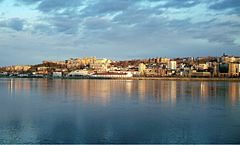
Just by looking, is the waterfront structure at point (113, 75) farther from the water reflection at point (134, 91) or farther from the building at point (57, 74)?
the water reflection at point (134, 91)

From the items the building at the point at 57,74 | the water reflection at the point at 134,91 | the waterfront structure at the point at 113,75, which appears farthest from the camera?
the building at the point at 57,74

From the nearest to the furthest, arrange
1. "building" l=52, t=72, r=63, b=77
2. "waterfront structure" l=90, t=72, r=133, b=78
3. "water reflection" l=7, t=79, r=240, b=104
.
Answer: "water reflection" l=7, t=79, r=240, b=104
"waterfront structure" l=90, t=72, r=133, b=78
"building" l=52, t=72, r=63, b=77

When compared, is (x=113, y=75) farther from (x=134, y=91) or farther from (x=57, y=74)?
(x=134, y=91)

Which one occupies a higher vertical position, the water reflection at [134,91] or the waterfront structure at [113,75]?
the water reflection at [134,91]

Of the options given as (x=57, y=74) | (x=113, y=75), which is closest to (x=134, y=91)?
(x=113, y=75)

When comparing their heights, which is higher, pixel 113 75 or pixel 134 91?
pixel 134 91

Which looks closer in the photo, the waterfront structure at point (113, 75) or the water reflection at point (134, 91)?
the water reflection at point (134, 91)

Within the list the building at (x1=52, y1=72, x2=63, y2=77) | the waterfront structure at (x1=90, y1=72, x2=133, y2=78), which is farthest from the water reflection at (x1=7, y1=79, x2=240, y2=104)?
the building at (x1=52, y1=72, x2=63, y2=77)

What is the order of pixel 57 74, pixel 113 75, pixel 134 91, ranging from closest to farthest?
pixel 134 91, pixel 113 75, pixel 57 74

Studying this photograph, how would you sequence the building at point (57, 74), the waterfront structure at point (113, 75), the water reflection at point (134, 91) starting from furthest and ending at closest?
the building at point (57, 74) → the waterfront structure at point (113, 75) → the water reflection at point (134, 91)

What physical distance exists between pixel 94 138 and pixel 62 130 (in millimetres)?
874

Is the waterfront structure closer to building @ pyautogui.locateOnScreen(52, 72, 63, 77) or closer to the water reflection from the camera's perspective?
building @ pyautogui.locateOnScreen(52, 72, 63, 77)

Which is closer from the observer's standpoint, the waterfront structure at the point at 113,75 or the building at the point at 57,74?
the waterfront structure at the point at 113,75

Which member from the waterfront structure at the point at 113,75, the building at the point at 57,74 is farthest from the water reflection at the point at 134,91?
the building at the point at 57,74
